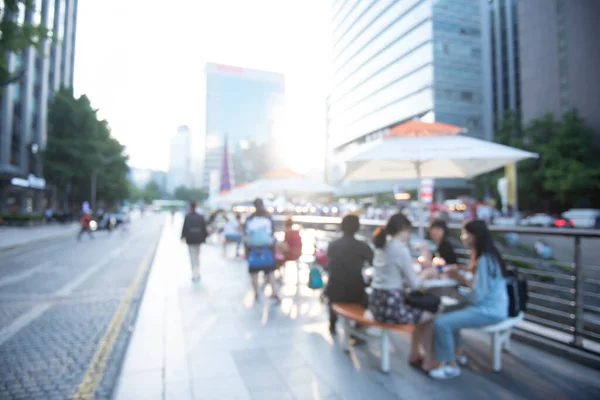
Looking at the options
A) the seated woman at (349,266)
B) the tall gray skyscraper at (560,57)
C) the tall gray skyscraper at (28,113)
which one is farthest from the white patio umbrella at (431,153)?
the tall gray skyscraper at (560,57)

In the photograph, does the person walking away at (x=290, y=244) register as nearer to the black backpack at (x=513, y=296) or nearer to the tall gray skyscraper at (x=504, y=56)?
the black backpack at (x=513, y=296)

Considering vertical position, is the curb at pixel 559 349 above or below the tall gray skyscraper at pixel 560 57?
below

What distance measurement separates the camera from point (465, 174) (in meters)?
7.45

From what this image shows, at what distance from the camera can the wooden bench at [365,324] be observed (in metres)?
3.70

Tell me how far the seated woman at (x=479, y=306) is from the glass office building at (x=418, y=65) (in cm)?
4062

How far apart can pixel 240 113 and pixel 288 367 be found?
146716mm

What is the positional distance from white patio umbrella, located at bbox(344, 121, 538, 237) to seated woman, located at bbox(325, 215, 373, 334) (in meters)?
1.49

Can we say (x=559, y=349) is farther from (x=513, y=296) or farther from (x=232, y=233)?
(x=232, y=233)

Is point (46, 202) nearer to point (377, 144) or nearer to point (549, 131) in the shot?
point (377, 144)

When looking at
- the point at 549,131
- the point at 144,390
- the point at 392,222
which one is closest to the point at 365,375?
the point at 392,222

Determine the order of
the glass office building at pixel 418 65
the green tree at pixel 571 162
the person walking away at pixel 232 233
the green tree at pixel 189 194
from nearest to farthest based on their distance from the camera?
the person walking away at pixel 232 233 → the green tree at pixel 571 162 → the glass office building at pixel 418 65 → the green tree at pixel 189 194

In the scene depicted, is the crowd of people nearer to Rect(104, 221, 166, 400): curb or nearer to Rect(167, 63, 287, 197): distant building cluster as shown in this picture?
Rect(104, 221, 166, 400): curb

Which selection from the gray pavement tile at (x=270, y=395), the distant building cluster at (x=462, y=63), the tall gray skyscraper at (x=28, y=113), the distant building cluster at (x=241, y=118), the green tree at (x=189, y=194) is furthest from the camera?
the green tree at (x=189, y=194)

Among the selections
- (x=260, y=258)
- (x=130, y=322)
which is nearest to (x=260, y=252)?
(x=260, y=258)
